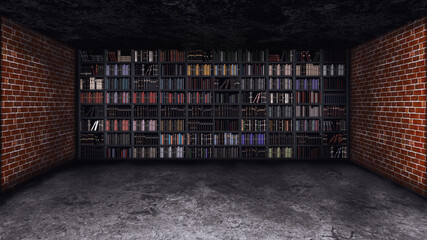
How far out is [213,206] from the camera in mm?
2719

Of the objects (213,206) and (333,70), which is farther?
(333,70)

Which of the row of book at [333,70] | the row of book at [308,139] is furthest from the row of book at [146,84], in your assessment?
the row of book at [333,70]

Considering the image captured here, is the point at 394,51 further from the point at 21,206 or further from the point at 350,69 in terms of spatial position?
the point at 21,206

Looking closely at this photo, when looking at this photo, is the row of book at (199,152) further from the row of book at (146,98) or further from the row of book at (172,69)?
the row of book at (172,69)

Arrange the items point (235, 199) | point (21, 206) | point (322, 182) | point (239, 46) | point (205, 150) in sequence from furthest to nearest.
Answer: point (205, 150) → point (239, 46) → point (322, 182) → point (235, 199) → point (21, 206)

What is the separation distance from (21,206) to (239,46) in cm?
446

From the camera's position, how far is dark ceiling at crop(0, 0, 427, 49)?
2821mm

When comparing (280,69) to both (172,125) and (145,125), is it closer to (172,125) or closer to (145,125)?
(172,125)

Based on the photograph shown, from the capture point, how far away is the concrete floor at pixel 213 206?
2156mm

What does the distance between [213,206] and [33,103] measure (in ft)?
11.7

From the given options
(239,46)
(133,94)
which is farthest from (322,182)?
(133,94)

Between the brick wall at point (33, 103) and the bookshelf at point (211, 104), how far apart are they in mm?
389

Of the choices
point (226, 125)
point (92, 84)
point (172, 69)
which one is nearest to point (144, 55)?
point (172, 69)

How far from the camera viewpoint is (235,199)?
293cm
